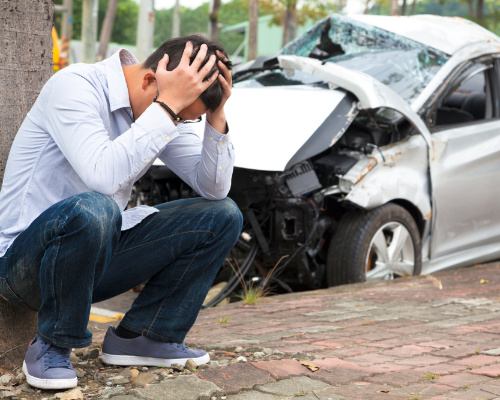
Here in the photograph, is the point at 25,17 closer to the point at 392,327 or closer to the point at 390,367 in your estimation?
the point at 390,367

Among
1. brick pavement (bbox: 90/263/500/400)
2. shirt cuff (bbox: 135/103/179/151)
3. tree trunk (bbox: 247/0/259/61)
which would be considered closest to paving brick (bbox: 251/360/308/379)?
brick pavement (bbox: 90/263/500/400)

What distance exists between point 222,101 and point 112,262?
76 cm

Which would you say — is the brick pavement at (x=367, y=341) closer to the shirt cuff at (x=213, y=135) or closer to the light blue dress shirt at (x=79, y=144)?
the light blue dress shirt at (x=79, y=144)

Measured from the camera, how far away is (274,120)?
4559 mm

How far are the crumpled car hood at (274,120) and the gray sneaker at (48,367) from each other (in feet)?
6.24

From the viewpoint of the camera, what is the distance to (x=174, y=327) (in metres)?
2.86

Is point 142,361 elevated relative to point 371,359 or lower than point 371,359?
elevated

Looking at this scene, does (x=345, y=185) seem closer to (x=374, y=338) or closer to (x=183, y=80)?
(x=374, y=338)

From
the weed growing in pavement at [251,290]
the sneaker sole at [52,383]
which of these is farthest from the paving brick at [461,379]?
the weed growing in pavement at [251,290]

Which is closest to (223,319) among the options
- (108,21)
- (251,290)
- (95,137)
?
(251,290)

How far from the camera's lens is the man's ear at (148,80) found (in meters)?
2.61

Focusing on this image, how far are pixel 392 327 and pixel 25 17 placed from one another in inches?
94.0

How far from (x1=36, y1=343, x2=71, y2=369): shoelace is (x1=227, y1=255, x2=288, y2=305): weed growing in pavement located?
6.51 ft

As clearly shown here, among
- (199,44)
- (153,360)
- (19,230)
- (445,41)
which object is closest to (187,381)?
Answer: (153,360)
